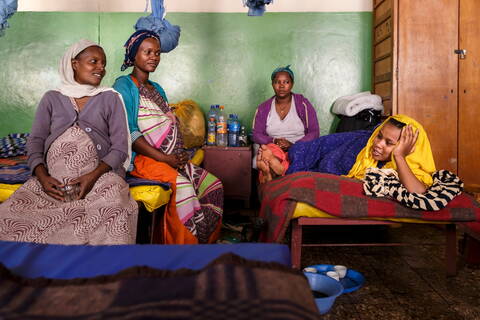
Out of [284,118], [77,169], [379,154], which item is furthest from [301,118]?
[77,169]

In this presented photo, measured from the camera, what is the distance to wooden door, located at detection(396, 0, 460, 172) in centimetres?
468

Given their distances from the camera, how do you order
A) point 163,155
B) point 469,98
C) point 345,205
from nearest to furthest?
point 345,205
point 163,155
point 469,98

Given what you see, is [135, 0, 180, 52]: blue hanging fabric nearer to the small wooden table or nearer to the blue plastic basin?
the small wooden table

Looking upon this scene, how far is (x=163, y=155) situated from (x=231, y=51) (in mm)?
2602

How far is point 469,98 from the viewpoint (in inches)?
184

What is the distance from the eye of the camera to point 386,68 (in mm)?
4941

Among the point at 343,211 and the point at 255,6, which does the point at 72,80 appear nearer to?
the point at 343,211

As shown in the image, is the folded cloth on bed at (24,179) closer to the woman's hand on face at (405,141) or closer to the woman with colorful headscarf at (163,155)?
the woman with colorful headscarf at (163,155)

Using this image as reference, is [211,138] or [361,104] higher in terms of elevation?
[361,104]

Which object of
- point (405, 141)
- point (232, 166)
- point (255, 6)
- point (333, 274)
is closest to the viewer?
point (333, 274)

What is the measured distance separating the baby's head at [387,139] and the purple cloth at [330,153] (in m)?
0.56

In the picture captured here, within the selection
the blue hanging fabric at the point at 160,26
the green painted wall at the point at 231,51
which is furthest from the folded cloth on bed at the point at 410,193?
the green painted wall at the point at 231,51

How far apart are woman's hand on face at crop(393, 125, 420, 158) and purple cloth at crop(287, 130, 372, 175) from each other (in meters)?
0.75

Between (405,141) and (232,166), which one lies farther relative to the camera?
(232,166)
